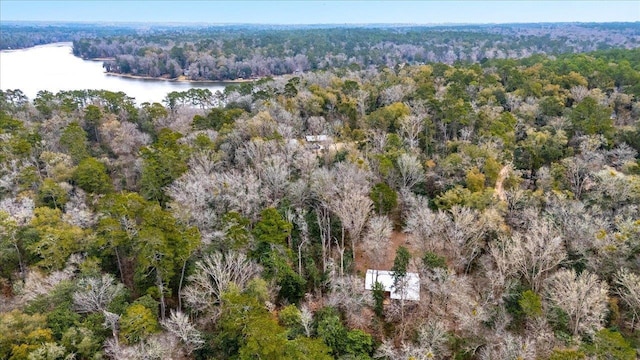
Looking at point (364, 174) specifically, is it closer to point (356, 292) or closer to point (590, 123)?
point (356, 292)

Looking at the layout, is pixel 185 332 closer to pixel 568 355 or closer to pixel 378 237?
pixel 378 237

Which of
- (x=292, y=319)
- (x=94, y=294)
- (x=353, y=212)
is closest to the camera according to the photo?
(x=94, y=294)

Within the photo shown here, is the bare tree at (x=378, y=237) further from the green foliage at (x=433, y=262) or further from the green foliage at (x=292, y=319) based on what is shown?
the green foliage at (x=292, y=319)

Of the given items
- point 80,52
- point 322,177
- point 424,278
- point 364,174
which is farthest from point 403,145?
point 80,52

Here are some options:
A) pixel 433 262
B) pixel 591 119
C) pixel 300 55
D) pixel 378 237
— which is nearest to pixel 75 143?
pixel 378 237

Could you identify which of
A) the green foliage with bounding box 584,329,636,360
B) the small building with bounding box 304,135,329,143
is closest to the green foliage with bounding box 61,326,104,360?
the green foliage with bounding box 584,329,636,360
